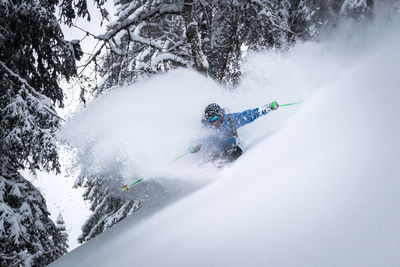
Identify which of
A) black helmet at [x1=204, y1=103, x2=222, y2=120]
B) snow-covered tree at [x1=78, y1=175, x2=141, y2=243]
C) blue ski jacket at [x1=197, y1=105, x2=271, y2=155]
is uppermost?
snow-covered tree at [x1=78, y1=175, x2=141, y2=243]

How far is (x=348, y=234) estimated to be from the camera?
1.49 meters

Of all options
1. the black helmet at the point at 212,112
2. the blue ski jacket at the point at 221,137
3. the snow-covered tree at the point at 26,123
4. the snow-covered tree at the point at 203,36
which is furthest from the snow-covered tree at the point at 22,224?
the black helmet at the point at 212,112

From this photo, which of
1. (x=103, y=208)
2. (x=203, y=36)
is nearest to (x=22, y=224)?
(x=203, y=36)

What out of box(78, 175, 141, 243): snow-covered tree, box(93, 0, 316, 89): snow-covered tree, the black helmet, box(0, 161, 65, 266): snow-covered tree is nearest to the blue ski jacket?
the black helmet

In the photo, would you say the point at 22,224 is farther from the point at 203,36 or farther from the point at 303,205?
the point at 203,36

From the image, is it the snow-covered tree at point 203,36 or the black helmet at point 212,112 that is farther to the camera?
the snow-covered tree at point 203,36

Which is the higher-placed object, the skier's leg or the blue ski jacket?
A: the blue ski jacket

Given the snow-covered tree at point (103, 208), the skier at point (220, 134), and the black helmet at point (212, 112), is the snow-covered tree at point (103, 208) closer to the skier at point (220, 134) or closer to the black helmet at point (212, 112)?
the skier at point (220, 134)

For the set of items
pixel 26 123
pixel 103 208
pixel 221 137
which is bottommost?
pixel 221 137

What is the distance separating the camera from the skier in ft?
17.1

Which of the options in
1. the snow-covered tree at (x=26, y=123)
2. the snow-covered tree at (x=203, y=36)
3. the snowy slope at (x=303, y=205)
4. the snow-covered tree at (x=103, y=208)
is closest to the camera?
the snowy slope at (x=303, y=205)

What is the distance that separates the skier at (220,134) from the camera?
5.22m

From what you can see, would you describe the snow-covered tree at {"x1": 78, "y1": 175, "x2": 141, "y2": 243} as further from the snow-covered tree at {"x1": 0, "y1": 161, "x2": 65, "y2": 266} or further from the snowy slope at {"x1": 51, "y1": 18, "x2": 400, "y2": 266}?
the snowy slope at {"x1": 51, "y1": 18, "x2": 400, "y2": 266}

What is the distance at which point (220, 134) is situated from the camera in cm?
550
